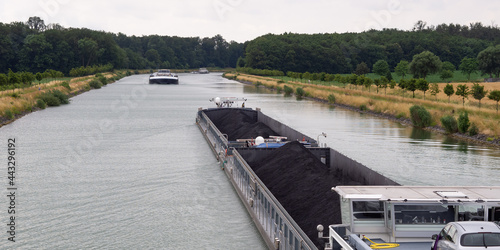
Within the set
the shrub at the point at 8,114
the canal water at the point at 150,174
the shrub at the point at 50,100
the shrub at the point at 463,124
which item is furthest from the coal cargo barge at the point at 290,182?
the shrub at the point at 50,100

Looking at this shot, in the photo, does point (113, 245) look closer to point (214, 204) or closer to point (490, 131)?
point (214, 204)

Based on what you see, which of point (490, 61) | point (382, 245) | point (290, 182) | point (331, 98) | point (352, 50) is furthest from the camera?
point (352, 50)

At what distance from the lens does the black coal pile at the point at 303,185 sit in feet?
47.8

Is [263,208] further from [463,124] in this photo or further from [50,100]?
[50,100]

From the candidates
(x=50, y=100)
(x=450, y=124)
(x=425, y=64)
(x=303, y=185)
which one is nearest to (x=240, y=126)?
(x=450, y=124)

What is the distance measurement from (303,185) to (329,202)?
8.80 ft

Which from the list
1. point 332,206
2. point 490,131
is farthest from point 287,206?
point 490,131

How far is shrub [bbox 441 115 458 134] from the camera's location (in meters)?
39.0

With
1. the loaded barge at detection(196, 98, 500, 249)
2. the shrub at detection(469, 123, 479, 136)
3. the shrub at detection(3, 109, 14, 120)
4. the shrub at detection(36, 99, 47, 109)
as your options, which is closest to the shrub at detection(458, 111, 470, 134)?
the shrub at detection(469, 123, 479, 136)

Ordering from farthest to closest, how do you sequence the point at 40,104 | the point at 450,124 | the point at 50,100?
the point at 50,100
the point at 40,104
the point at 450,124

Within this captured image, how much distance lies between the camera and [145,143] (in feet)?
114

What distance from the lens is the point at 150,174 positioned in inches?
986

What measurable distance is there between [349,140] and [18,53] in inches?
5153

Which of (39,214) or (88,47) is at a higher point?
(88,47)
